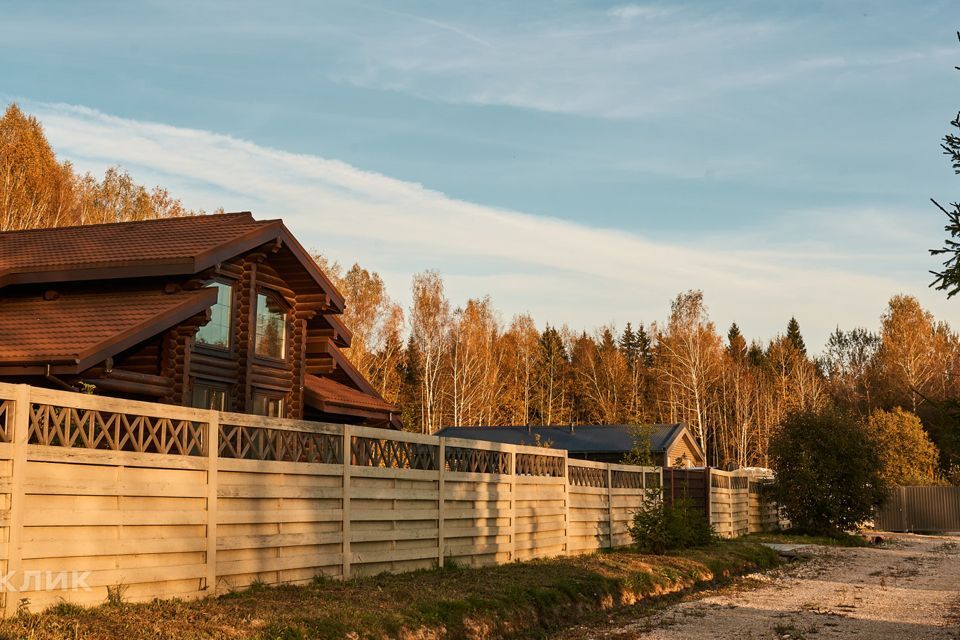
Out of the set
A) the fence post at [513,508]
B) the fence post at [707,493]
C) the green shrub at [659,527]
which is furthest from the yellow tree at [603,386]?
the fence post at [513,508]

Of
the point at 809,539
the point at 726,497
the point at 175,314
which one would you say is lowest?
the point at 809,539

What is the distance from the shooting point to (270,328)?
20.5 m

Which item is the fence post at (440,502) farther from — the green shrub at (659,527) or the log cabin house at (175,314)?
the green shrub at (659,527)

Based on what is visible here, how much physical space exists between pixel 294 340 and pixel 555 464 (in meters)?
6.44

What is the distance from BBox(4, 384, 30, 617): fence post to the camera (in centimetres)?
749

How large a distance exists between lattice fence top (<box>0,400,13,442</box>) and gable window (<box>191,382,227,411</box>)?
10404mm

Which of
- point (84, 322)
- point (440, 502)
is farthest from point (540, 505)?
point (84, 322)

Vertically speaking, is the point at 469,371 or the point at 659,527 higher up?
the point at 469,371

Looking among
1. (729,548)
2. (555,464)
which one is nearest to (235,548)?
(555,464)

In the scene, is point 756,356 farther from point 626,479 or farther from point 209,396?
point 209,396

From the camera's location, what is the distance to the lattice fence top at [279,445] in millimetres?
10195

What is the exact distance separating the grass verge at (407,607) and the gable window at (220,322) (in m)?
7.35

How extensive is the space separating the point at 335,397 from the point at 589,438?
817 inches

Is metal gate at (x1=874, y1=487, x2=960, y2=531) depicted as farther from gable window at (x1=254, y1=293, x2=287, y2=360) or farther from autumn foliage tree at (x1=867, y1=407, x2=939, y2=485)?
gable window at (x1=254, y1=293, x2=287, y2=360)
